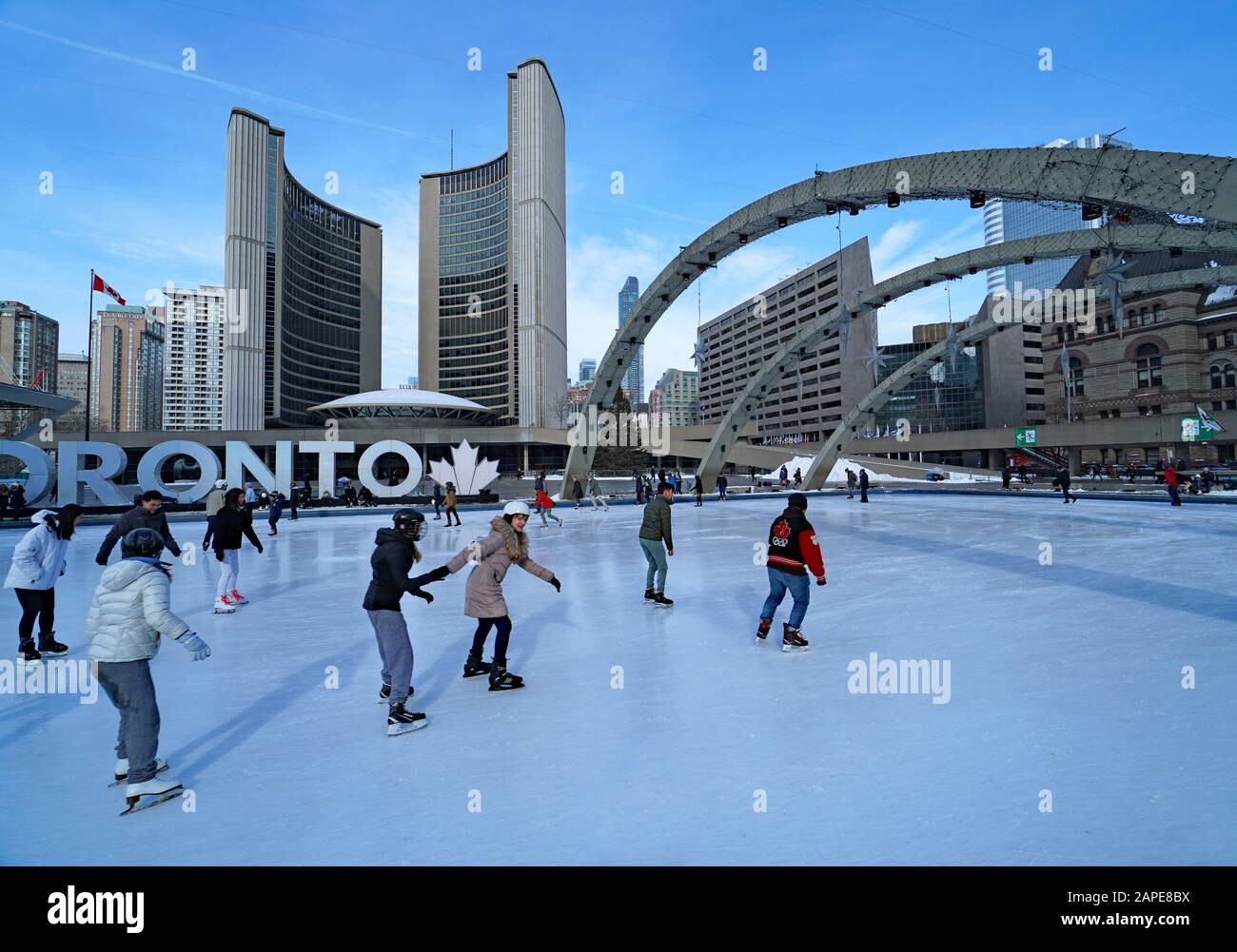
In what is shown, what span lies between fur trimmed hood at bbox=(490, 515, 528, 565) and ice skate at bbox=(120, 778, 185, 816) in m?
2.40

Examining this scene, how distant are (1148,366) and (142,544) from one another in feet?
230

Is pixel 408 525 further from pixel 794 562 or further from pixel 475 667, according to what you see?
pixel 794 562

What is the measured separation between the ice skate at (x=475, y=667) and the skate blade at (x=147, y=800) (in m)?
2.12

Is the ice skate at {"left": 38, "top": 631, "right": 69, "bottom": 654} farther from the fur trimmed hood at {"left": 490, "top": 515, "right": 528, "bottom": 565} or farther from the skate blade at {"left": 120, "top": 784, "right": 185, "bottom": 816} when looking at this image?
the fur trimmed hood at {"left": 490, "top": 515, "right": 528, "bottom": 565}

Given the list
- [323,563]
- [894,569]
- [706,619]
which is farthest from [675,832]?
[323,563]

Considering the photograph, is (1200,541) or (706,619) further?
(1200,541)

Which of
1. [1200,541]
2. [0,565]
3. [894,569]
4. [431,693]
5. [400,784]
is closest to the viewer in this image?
[400,784]

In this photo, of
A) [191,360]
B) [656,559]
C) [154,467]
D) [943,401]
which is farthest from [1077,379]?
[191,360]

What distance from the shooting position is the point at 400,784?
3230 mm

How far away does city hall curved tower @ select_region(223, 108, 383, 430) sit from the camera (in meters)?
81.8
